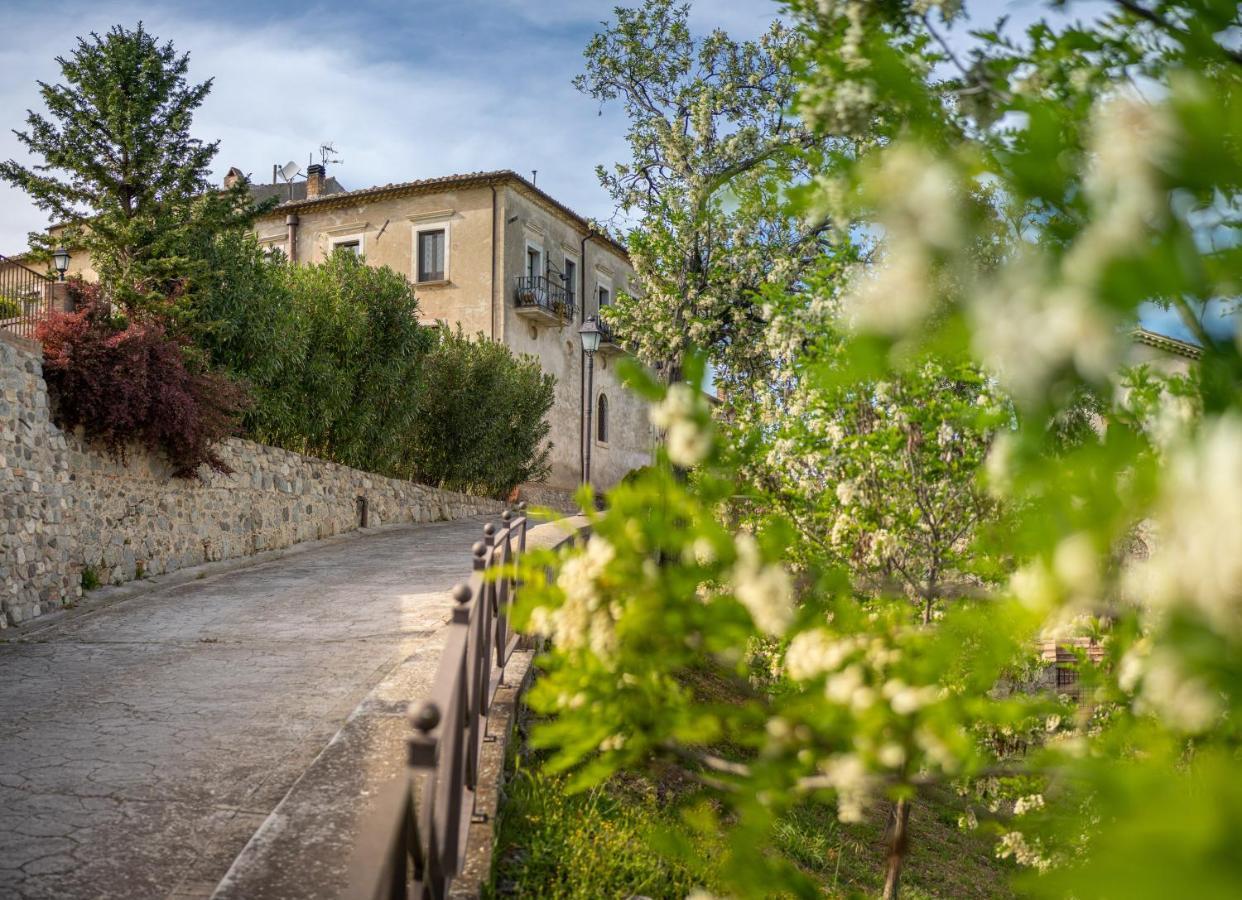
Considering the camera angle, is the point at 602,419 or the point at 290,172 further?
the point at 290,172

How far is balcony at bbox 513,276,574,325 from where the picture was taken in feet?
78.5

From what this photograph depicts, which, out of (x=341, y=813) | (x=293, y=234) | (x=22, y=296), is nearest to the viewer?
(x=341, y=813)

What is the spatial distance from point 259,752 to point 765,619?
3859 millimetres

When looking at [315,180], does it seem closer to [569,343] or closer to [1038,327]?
[569,343]

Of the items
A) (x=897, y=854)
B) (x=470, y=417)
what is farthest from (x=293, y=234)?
(x=897, y=854)

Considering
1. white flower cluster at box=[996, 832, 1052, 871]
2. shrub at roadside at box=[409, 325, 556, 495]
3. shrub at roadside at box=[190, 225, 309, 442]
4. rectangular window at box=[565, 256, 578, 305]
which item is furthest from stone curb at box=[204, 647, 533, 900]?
rectangular window at box=[565, 256, 578, 305]

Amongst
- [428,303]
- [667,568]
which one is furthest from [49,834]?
[428,303]

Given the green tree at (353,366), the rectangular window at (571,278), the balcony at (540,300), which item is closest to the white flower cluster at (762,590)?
the green tree at (353,366)

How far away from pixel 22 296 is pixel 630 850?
31.1 feet

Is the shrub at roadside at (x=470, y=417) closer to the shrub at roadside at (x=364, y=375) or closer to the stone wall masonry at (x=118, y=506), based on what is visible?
the shrub at roadside at (x=364, y=375)

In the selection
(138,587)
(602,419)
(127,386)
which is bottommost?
(138,587)

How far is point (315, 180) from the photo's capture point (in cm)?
2697

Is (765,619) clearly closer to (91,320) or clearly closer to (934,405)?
(934,405)

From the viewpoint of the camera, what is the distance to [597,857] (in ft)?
15.7
